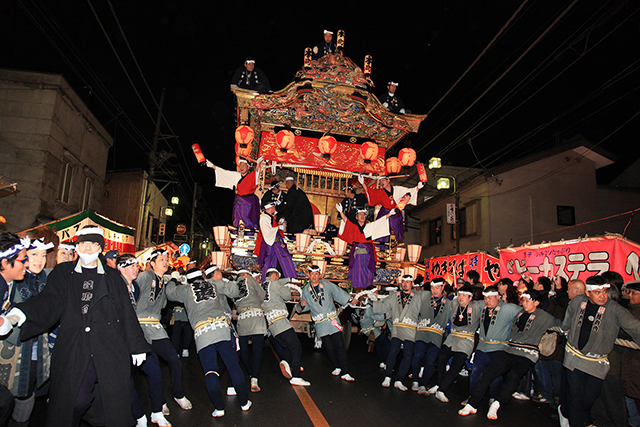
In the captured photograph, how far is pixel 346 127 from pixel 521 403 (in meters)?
7.43

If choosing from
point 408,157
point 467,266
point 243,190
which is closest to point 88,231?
point 243,190

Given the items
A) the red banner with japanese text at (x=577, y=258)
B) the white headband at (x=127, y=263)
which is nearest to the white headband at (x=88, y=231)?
the white headband at (x=127, y=263)

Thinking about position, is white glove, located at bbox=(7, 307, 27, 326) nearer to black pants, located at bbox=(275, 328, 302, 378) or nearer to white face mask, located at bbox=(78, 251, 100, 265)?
white face mask, located at bbox=(78, 251, 100, 265)

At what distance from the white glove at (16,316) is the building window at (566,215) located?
784 inches

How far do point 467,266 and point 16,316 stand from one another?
1139cm

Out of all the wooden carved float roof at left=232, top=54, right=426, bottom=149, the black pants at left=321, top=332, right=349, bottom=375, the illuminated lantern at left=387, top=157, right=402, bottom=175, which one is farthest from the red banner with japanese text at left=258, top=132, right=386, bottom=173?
the black pants at left=321, top=332, right=349, bottom=375

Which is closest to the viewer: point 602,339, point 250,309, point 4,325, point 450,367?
point 4,325

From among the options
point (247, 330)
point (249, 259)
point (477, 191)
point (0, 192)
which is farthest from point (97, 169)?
point (477, 191)

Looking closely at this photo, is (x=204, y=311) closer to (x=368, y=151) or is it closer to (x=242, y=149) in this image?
(x=242, y=149)

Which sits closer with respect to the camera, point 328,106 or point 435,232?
point 328,106

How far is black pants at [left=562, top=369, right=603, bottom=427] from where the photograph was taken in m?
4.18

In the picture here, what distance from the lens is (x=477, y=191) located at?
62.9 ft

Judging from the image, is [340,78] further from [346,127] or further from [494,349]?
[494,349]

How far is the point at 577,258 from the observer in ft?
25.6
